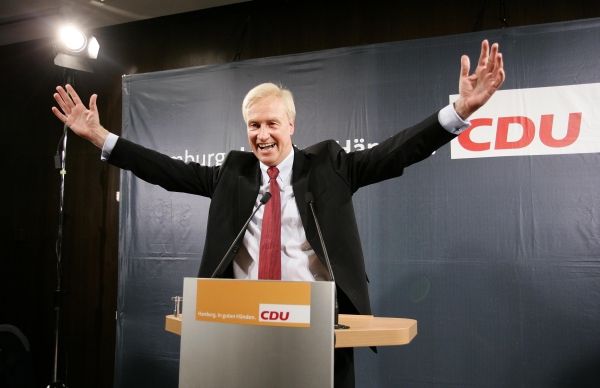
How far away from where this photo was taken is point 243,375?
42.6 inches

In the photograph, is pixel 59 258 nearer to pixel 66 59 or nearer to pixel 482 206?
pixel 66 59

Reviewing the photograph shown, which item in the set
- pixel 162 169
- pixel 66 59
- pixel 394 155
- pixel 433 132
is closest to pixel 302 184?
pixel 394 155

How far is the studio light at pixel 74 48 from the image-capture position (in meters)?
3.48

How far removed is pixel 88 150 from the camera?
4242mm

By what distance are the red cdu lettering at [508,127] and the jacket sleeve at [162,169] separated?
166 cm

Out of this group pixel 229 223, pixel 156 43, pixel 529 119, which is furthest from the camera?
pixel 156 43

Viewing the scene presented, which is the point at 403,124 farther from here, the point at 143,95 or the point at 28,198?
the point at 28,198

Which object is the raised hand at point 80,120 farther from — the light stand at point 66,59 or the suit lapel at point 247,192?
the light stand at point 66,59

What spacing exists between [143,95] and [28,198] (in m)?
1.63

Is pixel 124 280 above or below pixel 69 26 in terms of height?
below

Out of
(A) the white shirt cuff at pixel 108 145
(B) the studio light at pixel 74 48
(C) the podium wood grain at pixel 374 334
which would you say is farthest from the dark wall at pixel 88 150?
(C) the podium wood grain at pixel 374 334

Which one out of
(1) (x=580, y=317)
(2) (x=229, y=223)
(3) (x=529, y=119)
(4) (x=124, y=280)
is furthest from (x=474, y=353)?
(4) (x=124, y=280)

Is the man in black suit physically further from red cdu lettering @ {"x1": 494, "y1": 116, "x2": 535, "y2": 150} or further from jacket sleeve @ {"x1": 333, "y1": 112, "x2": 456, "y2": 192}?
red cdu lettering @ {"x1": 494, "y1": 116, "x2": 535, "y2": 150}

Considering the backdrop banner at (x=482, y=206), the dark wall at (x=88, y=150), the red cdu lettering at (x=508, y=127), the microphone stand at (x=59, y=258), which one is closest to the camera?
the backdrop banner at (x=482, y=206)
